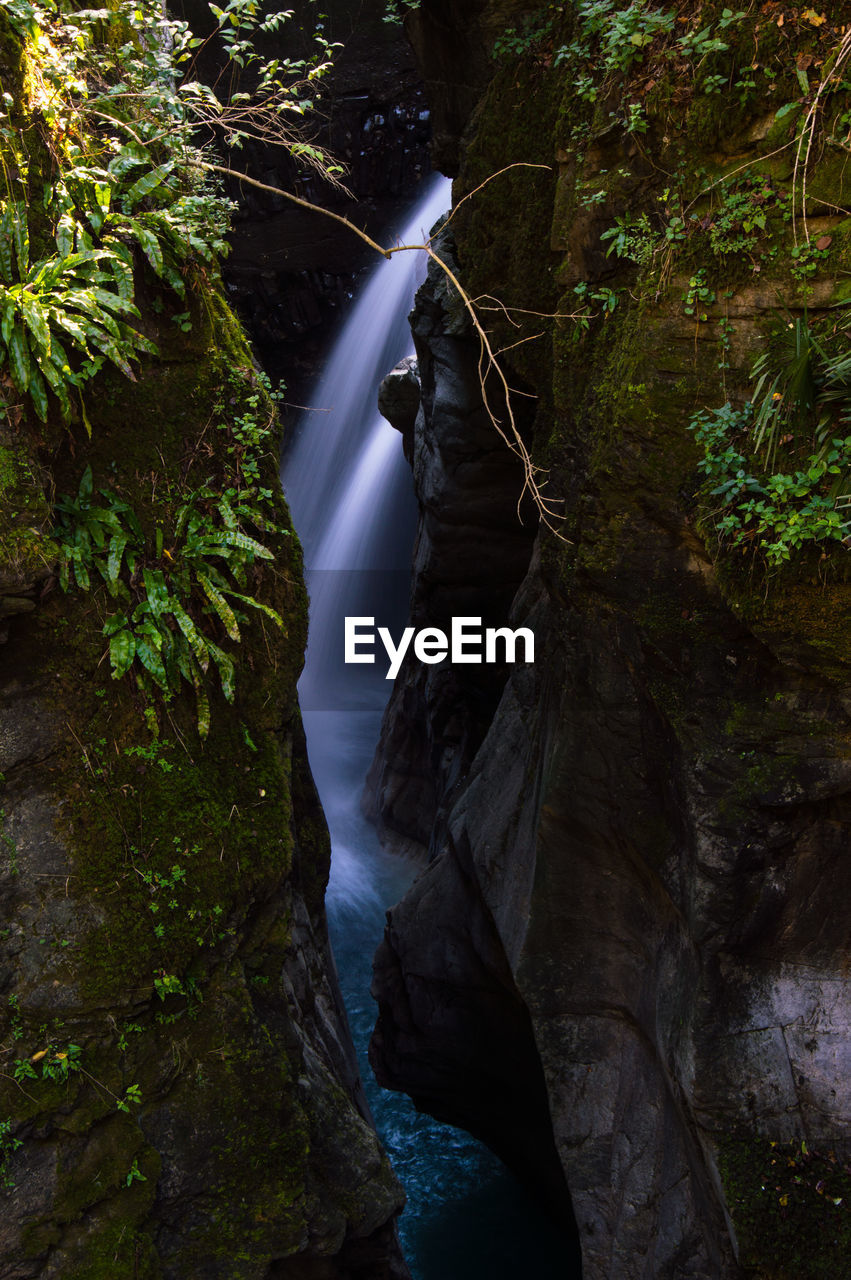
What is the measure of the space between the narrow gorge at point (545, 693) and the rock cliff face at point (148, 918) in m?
0.02

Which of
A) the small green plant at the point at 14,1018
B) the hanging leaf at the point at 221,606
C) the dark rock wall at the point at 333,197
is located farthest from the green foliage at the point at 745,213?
the dark rock wall at the point at 333,197

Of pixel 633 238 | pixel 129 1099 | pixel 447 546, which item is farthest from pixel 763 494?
pixel 447 546

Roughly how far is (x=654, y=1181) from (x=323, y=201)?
70.6 ft

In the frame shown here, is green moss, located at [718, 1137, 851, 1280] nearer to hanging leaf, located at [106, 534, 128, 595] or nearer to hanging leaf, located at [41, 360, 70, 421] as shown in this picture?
hanging leaf, located at [106, 534, 128, 595]

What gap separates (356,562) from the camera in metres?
20.7

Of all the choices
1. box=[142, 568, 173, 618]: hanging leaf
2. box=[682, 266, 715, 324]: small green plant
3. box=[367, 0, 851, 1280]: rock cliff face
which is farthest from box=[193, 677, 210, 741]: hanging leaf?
box=[682, 266, 715, 324]: small green plant

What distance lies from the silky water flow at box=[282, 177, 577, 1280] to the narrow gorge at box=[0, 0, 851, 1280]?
5407 millimetres

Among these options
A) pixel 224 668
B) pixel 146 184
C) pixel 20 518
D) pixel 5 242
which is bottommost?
pixel 224 668

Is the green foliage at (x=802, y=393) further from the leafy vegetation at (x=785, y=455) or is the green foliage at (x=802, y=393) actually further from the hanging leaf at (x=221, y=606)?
the hanging leaf at (x=221, y=606)

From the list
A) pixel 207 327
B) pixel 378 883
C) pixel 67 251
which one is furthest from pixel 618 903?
A: pixel 378 883

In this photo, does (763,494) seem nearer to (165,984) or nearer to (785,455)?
(785,455)

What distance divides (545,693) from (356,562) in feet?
45.1

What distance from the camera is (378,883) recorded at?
1446 centimetres

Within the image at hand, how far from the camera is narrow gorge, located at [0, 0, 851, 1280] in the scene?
506cm
